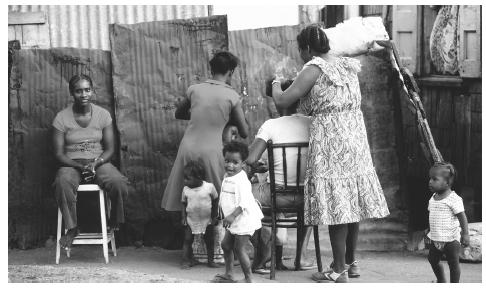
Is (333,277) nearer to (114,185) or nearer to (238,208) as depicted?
(238,208)

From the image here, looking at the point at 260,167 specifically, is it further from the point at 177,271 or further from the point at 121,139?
the point at 121,139

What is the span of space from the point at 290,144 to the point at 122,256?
7.06 ft

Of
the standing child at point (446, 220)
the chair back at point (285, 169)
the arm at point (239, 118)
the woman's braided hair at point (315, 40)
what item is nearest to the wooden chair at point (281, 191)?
the chair back at point (285, 169)

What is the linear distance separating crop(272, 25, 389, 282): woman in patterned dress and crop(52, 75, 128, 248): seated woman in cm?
190

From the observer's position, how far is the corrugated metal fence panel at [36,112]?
7.48 m

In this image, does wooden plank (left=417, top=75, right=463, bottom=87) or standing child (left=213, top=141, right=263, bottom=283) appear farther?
wooden plank (left=417, top=75, right=463, bottom=87)

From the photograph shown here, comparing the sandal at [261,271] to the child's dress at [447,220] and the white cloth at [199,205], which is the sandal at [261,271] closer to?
the white cloth at [199,205]

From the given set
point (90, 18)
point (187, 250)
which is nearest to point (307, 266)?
point (187, 250)

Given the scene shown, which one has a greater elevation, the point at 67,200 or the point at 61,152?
the point at 61,152

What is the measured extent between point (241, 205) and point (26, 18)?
12.2ft

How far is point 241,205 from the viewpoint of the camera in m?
5.67

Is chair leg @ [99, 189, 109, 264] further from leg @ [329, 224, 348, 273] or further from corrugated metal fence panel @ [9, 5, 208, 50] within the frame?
leg @ [329, 224, 348, 273]

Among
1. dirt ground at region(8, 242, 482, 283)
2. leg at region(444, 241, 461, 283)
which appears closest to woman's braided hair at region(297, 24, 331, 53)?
leg at region(444, 241, 461, 283)

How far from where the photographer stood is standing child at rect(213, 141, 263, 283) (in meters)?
5.68
